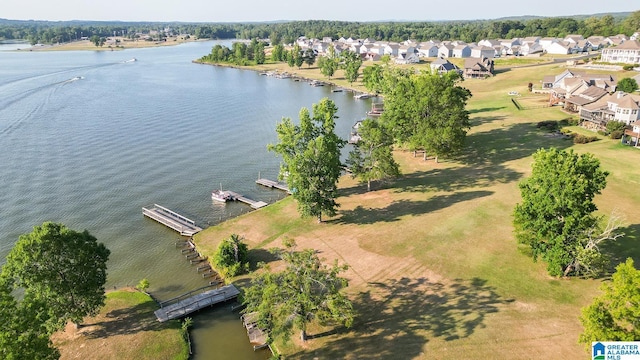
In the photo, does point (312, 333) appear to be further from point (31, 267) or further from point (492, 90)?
point (492, 90)

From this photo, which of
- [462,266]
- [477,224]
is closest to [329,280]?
[462,266]

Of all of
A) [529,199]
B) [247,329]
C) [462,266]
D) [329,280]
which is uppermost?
[529,199]

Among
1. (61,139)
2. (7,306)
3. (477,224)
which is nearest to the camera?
(7,306)

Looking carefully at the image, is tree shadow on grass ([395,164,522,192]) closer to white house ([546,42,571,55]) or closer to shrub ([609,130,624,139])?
shrub ([609,130,624,139])

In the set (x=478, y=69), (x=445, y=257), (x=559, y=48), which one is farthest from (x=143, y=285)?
(x=559, y=48)

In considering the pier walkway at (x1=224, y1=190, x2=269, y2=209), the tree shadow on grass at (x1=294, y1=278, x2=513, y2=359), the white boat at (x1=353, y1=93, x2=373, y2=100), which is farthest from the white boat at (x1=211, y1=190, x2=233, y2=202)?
the white boat at (x1=353, y1=93, x2=373, y2=100)

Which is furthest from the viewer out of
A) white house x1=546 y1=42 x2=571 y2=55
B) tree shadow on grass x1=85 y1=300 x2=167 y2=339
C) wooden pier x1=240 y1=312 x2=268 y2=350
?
white house x1=546 y1=42 x2=571 y2=55
